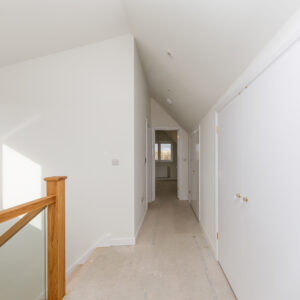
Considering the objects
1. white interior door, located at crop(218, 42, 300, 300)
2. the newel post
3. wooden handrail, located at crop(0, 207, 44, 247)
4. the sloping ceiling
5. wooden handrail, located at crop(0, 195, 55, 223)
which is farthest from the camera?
the newel post

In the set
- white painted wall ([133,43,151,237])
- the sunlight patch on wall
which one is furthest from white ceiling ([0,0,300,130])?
the sunlight patch on wall

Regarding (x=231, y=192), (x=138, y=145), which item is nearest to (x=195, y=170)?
(x=138, y=145)

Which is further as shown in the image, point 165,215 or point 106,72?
point 165,215

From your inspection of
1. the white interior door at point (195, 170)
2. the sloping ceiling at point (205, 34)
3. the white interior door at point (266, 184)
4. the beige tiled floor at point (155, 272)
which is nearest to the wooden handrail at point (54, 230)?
the beige tiled floor at point (155, 272)

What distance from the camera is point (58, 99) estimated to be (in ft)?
8.74

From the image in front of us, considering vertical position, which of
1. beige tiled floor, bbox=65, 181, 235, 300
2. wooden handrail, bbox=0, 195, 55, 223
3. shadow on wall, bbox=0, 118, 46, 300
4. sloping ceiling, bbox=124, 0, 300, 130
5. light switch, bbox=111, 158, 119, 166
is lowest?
beige tiled floor, bbox=65, 181, 235, 300

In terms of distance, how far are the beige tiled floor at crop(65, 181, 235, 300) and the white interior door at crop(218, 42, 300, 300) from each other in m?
0.34

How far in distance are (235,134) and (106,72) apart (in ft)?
6.58

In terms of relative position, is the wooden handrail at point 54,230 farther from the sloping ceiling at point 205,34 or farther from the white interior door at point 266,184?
the sloping ceiling at point 205,34

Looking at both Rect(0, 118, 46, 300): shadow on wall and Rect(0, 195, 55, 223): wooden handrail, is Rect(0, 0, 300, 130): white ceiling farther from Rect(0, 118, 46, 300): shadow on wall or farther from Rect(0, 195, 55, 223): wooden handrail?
Rect(0, 118, 46, 300): shadow on wall

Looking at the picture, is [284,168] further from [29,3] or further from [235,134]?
[29,3]

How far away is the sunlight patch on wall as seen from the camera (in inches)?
104

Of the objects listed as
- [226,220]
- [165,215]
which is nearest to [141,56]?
[226,220]

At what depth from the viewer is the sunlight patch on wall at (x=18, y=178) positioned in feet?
8.66
